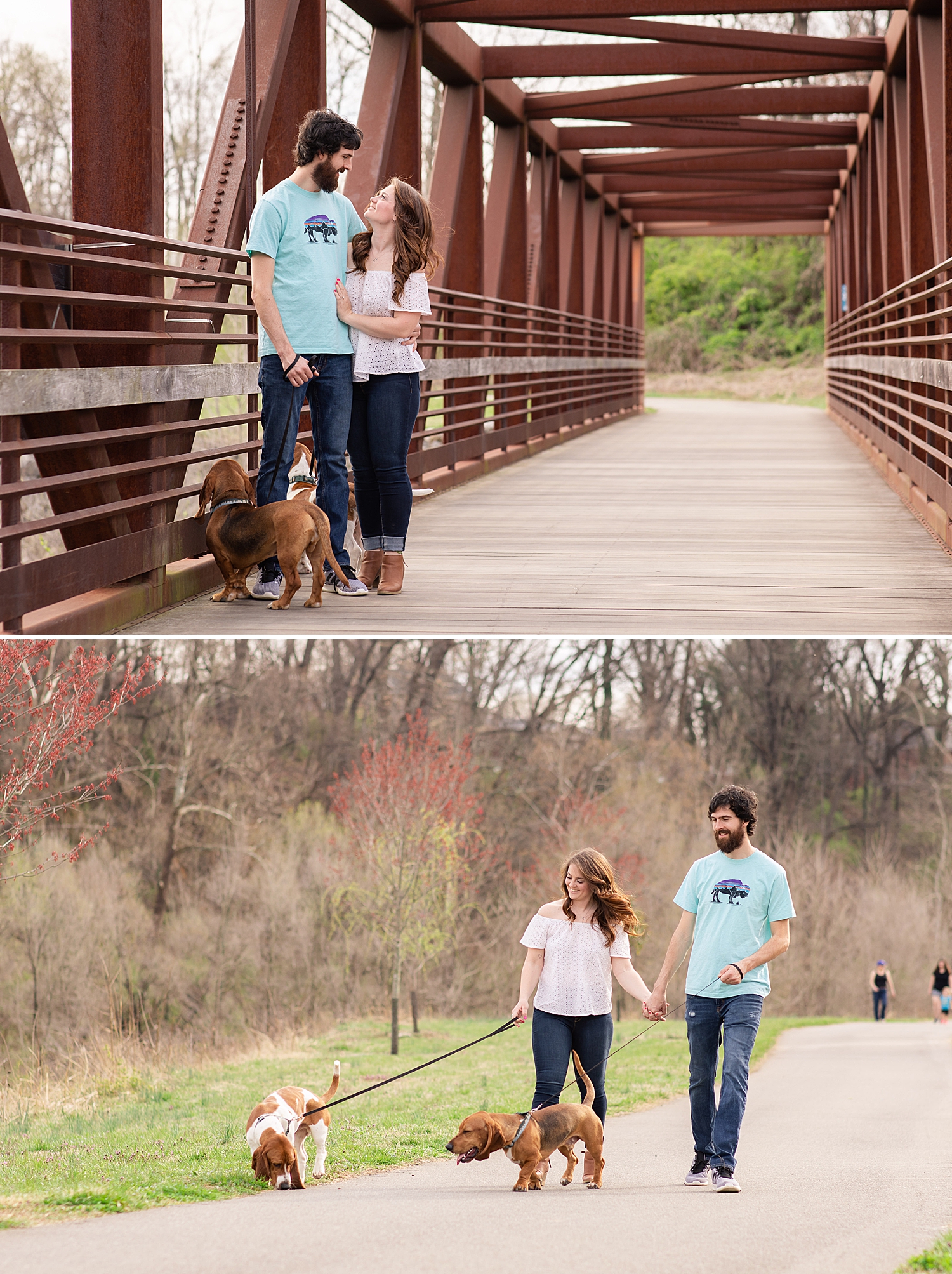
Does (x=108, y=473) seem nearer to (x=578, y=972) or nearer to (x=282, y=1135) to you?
(x=282, y=1135)

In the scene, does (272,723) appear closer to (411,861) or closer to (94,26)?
(411,861)

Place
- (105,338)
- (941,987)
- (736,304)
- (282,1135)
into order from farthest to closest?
(736,304) → (941,987) → (105,338) → (282,1135)

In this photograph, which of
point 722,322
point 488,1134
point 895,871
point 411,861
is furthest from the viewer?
point 722,322

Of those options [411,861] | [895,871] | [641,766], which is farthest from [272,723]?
[895,871]

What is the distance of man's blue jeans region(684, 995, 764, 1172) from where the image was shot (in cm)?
506

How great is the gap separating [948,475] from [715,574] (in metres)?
2.41

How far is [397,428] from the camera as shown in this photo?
6961 millimetres

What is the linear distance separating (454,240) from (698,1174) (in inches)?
476

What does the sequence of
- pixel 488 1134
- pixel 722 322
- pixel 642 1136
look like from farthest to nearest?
pixel 722 322, pixel 642 1136, pixel 488 1134

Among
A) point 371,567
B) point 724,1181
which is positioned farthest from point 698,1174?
point 371,567

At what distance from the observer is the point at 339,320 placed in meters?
6.80

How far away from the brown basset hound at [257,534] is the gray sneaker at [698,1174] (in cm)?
293

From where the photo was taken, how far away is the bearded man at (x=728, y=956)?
5098 mm

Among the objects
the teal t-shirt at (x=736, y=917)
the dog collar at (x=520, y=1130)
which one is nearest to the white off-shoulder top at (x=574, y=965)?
the teal t-shirt at (x=736, y=917)
